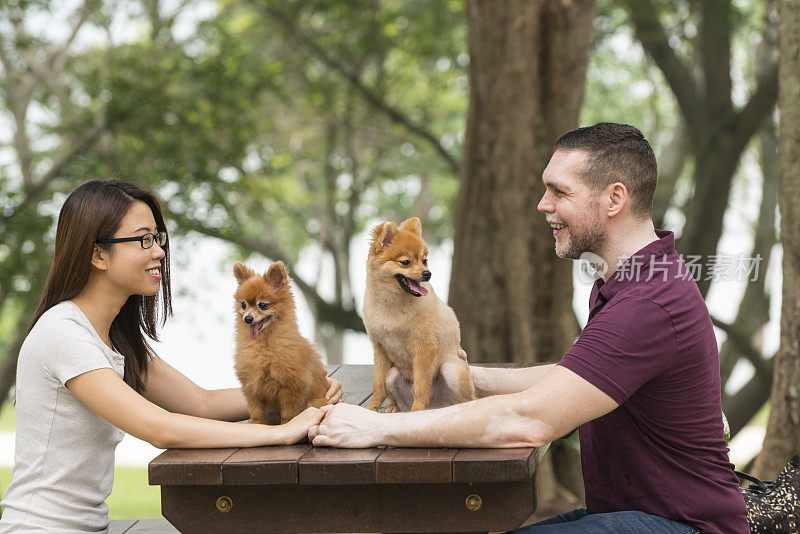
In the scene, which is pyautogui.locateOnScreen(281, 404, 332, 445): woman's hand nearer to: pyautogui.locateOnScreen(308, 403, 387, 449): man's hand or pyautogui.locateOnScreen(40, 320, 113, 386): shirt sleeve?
pyautogui.locateOnScreen(308, 403, 387, 449): man's hand

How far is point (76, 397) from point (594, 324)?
166 cm

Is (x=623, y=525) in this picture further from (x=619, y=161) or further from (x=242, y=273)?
(x=242, y=273)

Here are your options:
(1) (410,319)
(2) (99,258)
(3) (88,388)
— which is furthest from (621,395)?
(2) (99,258)

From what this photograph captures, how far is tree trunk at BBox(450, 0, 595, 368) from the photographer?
665cm

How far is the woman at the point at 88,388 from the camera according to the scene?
265 cm

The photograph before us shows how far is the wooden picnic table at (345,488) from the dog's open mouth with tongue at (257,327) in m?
0.37

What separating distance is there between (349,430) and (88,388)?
2.69 feet

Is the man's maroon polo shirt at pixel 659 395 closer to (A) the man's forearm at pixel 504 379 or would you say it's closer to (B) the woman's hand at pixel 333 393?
(A) the man's forearm at pixel 504 379

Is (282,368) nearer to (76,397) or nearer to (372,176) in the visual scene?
(76,397)

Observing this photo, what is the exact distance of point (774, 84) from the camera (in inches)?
387

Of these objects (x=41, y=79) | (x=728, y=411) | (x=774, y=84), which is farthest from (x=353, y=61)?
(x=728, y=411)

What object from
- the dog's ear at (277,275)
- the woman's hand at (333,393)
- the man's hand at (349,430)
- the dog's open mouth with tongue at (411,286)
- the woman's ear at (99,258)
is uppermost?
the woman's ear at (99,258)

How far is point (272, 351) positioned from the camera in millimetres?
2732

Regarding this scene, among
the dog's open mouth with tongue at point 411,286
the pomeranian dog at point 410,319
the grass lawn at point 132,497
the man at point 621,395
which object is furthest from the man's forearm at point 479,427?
the grass lawn at point 132,497
